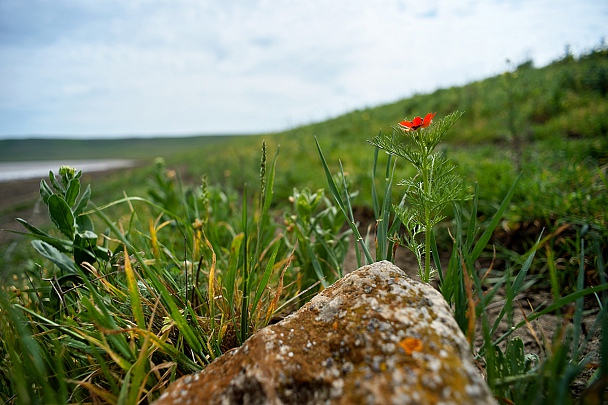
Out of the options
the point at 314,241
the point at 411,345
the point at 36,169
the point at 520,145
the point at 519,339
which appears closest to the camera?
the point at 411,345

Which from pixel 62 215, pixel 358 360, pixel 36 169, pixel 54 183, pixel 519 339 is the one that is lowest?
pixel 519 339

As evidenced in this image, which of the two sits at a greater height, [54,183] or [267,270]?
[54,183]

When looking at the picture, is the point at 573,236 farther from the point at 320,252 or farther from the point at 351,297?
the point at 351,297

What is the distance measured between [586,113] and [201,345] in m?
6.54

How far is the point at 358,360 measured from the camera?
748 millimetres

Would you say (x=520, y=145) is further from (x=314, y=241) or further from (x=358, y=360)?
(x=358, y=360)

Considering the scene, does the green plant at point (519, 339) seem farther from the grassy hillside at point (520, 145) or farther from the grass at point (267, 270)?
the grassy hillside at point (520, 145)

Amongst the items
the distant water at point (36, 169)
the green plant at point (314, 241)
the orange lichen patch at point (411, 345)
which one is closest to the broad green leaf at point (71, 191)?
the green plant at point (314, 241)

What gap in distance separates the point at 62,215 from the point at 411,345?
55.2 inches

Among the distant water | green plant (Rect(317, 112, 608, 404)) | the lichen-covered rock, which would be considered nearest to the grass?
green plant (Rect(317, 112, 608, 404))

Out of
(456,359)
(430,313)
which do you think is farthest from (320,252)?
(456,359)

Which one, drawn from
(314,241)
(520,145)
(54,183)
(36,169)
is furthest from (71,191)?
(36,169)

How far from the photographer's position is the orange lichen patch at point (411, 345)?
72 cm

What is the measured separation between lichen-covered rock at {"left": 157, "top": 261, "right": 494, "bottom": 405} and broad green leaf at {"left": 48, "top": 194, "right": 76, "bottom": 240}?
90 cm
